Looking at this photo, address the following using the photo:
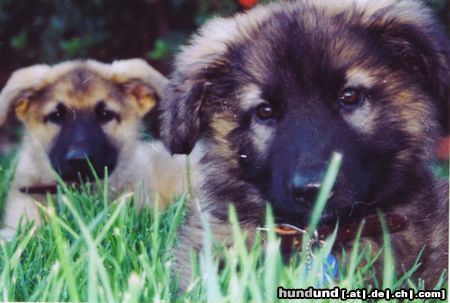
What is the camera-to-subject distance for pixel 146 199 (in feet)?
10.8

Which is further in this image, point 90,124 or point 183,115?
point 90,124

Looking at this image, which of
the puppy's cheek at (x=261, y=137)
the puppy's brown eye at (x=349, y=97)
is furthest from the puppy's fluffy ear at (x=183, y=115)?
the puppy's brown eye at (x=349, y=97)

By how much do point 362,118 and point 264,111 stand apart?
1.00ft

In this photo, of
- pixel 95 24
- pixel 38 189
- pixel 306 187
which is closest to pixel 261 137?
pixel 306 187

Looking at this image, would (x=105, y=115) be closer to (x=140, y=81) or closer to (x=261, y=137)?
(x=140, y=81)

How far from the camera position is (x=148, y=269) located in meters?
2.10

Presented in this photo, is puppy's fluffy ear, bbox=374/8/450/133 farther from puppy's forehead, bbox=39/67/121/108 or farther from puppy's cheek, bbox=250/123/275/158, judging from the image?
puppy's forehead, bbox=39/67/121/108

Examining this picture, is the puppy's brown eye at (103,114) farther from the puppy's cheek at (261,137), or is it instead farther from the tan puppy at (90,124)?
the puppy's cheek at (261,137)

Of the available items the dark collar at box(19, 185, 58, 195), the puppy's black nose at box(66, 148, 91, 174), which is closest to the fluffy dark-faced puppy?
the puppy's black nose at box(66, 148, 91, 174)

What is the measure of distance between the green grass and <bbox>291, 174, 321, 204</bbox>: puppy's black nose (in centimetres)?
11

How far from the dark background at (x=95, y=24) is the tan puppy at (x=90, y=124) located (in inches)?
9.4

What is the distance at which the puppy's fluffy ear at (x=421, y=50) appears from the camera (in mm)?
2355

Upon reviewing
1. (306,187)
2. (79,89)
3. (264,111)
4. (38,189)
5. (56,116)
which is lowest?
(38,189)

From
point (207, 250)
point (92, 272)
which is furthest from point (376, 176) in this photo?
point (92, 272)
